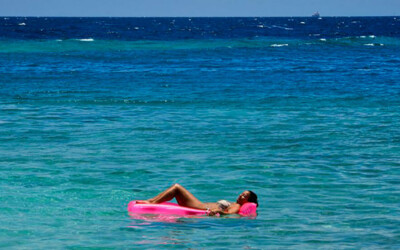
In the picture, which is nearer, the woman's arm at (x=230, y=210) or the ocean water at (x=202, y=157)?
the ocean water at (x=202, y=157)

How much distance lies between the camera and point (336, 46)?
57375mm

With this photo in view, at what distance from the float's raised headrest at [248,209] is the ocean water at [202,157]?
19 cm

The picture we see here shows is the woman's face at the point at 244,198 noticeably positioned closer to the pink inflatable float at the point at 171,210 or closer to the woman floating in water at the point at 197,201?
the woman floating in water at the point at 197,201

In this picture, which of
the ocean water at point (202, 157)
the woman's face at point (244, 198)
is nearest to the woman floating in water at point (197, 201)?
the woman's face at point (244, 198)

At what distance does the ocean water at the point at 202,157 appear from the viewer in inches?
379

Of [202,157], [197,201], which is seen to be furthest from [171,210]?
[202,157]

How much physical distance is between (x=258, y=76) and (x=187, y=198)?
72.9 ft

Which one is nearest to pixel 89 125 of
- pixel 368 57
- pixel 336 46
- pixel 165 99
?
pixel 165 99

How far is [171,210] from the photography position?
10.4 metres

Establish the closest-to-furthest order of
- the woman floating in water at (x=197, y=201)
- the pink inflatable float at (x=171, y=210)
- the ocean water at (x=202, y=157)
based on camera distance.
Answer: the ocean water at (x=202, y=157), the pink inflatable float at (x=171, y=210), the woman floating in water at (x=197, y=201)

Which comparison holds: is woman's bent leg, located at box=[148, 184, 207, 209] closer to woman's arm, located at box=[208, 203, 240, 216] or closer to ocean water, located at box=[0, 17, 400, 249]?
woman's arm, located at box=[208, 203, 240, 216]

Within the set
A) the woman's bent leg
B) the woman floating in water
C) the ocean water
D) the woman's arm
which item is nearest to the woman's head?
the woman floating in water

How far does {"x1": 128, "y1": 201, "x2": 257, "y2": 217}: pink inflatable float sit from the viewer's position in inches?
406

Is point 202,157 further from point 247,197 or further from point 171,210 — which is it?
point 171,210
